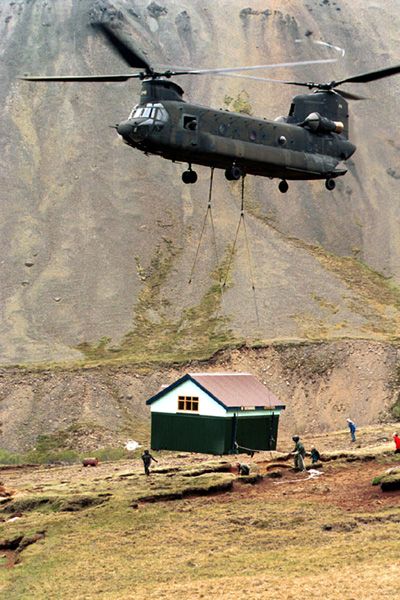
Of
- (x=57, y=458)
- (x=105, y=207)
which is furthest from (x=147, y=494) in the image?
(x=105, y=207)

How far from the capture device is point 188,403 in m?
49.1

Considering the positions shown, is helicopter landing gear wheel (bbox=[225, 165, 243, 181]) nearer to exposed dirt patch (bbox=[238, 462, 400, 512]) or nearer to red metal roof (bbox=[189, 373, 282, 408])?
red metal roof (bbox=[189, 373, 282, 408])

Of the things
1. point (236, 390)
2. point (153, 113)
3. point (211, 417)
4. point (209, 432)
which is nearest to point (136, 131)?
point (153, 113)

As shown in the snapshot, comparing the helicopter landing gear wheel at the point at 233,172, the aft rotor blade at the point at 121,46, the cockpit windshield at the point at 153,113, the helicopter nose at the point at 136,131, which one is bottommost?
the helicopter landing gear wheel at the point at 233,172

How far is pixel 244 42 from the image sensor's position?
390 ft

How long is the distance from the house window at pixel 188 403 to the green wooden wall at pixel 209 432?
309mm

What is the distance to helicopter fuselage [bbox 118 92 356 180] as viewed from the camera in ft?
128

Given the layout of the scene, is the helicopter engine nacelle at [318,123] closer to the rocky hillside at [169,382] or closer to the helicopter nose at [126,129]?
the helicopter nose at [126,129]

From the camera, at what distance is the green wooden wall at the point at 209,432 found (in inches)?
1897

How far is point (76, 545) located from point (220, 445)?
1542cm

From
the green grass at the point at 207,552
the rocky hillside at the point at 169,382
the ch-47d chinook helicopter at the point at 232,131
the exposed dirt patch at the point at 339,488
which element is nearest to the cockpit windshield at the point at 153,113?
the ch-47d chinook helicopter at the point at 232,131

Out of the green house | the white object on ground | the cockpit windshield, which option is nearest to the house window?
the green house

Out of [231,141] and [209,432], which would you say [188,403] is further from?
[231,141]

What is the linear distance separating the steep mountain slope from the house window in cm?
2742
